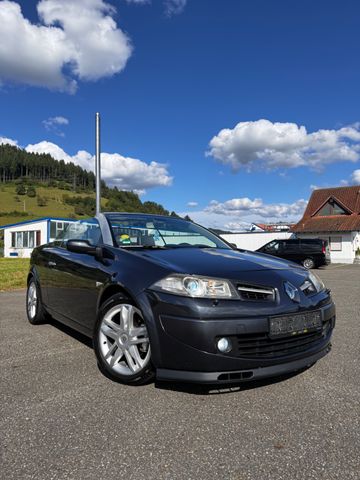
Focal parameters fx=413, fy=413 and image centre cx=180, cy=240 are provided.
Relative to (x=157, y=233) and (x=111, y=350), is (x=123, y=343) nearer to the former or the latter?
(x=111, y=350)

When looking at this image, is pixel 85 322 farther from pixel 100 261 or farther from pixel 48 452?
pixel 48 452

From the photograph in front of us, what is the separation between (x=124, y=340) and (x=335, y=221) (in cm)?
3364

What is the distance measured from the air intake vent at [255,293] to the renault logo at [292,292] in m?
0.15

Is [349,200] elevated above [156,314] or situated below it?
above

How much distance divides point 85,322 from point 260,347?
1.83 meters

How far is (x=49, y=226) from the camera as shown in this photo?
38.2 m

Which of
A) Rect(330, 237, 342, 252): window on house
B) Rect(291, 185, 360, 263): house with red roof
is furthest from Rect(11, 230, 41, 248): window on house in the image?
Rect(330, 237, 342, 252): window on house

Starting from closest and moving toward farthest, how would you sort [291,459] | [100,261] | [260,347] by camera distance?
[291,459]
[260,347]
[100,261]

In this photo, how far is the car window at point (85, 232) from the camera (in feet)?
14.3

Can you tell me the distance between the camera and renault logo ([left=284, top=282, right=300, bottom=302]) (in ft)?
10.3

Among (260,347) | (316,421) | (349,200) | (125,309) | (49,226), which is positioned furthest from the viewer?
(49,226)

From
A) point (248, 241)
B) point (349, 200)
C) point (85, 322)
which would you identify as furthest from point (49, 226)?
point (85, 322)

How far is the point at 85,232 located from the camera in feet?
15.5

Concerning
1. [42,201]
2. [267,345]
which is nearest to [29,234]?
[267,345]
